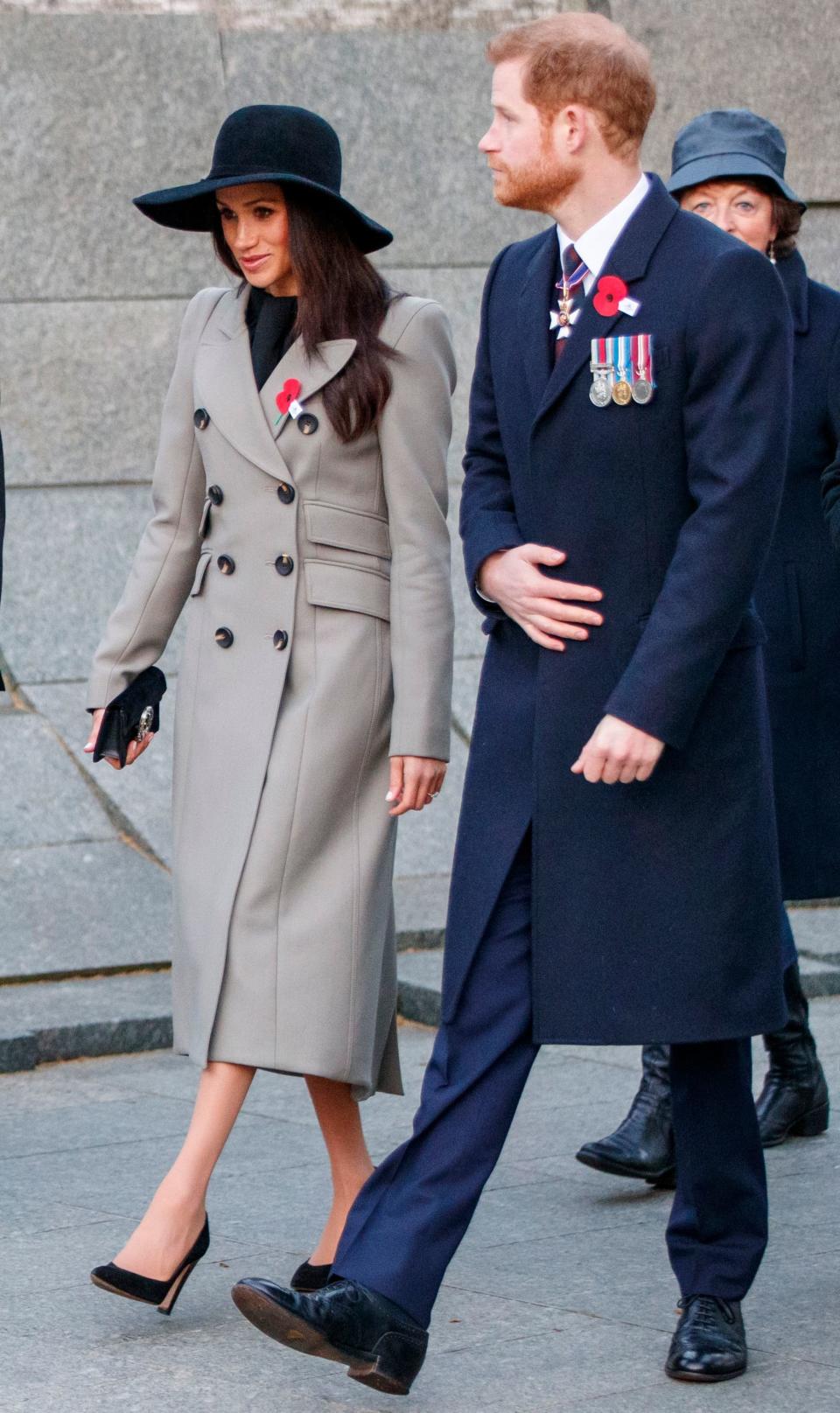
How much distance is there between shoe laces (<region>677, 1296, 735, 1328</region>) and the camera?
11.2ft

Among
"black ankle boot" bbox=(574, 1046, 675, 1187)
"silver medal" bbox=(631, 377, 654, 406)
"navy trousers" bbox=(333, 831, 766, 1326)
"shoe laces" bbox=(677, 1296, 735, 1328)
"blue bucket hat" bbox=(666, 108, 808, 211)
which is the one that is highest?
"blue bucket hat" bbox=(666, 108, 808, 211)

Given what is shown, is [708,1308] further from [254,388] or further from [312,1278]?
[254,388]

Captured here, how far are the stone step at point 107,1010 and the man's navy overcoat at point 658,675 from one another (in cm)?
278

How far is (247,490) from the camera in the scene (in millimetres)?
3795

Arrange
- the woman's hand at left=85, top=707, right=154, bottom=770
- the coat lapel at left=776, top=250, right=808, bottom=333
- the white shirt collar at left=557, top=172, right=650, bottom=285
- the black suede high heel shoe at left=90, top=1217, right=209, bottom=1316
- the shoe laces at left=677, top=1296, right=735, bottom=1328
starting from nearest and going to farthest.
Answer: the white shirt collar at left=557, top=172, right=650, bottom=285, the shoe laces at left=677, top=1296, right=735, bottom=1328, the black suede high heel shoe at left=90, top=1217, right=209, bottom=1316, the woman's hand at left=85, top=707, right=154, bottom=770, the coat lapel at left=776, top=250, right=808, bottom=333

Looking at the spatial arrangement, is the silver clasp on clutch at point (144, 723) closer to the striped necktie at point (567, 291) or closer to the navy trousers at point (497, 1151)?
the navy trousers at point (497, 1151)

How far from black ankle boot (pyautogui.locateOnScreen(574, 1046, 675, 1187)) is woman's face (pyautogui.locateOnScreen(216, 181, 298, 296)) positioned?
1.82m

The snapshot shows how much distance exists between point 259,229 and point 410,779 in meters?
0.97

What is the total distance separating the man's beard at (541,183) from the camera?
3.27m

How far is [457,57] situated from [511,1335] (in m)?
6.88

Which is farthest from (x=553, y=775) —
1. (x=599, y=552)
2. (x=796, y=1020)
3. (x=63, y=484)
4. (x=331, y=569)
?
(x=63, y=484)

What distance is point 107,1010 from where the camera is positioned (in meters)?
6.09

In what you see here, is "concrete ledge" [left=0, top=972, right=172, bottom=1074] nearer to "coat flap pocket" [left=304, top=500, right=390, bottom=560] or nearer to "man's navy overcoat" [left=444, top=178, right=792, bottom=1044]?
"coat flap pocket" [left=304, top=500, right=390, bottom=560]

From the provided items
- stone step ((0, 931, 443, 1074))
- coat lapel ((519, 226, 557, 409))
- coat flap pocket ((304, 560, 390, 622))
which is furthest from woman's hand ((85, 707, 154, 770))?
stone step ((0, 931, 443, 1074))
